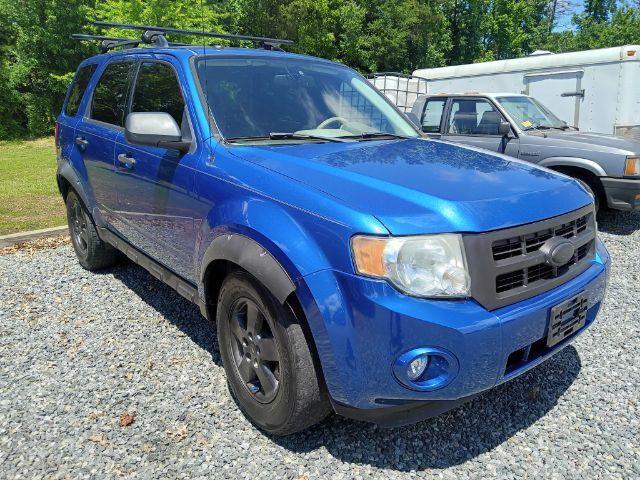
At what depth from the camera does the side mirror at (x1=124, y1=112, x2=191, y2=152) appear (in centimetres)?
289

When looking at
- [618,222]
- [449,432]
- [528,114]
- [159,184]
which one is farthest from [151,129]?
[618,222]

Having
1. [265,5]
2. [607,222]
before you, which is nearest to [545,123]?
[607,222]

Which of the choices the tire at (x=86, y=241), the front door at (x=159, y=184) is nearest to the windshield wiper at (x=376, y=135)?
the front door at (x=159, y=184)

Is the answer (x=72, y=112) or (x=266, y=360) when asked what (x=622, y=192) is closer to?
(x=266, y=360)

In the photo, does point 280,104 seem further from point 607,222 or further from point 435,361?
point 607,222

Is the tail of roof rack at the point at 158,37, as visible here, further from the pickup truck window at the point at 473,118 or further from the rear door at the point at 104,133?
the pickup truck window at the point at 473,118

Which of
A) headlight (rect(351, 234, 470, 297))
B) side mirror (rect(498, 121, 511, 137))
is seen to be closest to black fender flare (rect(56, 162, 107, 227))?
headlight (rect(351, 234, 470, 297))

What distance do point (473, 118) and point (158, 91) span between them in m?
5.50

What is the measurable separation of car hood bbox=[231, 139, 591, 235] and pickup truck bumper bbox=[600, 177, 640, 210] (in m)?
4.34

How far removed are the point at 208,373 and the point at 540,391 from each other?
6.61 feet

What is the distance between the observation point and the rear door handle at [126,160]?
3.56m

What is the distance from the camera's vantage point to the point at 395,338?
6.69ft

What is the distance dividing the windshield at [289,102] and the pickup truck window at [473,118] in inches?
164

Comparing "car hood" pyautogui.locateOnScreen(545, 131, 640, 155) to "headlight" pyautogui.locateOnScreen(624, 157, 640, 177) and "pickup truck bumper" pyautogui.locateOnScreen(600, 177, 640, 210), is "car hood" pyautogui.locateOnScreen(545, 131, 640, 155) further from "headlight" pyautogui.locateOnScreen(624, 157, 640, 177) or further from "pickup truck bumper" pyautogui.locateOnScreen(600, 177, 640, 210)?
"pickup truck bumper" pyautogui.locateOnScreen(600, 177, 640, 210)
